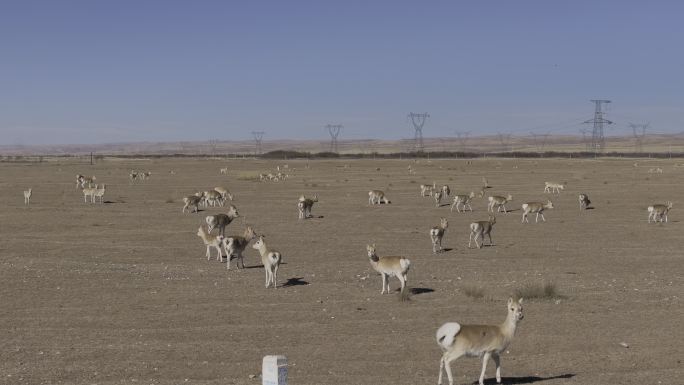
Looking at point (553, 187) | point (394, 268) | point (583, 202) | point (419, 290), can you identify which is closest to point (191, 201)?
point (583, 202)

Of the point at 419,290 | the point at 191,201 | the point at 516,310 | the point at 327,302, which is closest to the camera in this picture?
the point at 516,310

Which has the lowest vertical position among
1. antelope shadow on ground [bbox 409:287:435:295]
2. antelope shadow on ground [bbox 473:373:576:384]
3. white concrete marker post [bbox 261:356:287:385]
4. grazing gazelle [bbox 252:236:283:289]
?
antelope shadow on ground [bbox 409:287:435:295]

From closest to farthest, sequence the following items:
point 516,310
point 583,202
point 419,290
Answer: point 516,310 → point 419,290 → point 583,202

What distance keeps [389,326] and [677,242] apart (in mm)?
17842

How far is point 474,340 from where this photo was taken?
450 inches

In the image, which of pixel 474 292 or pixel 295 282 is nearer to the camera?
pixel 474 292

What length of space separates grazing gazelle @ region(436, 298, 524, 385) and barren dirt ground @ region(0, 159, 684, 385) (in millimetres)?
778

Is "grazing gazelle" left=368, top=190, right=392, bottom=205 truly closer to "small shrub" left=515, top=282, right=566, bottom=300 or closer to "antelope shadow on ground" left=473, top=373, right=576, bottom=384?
"small shrub" left=515, top=282, right=566, bottom=300

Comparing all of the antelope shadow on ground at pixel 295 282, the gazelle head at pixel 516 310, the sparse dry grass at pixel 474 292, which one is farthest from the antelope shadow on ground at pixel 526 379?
the antelope shadow on ground at pixel 295 282

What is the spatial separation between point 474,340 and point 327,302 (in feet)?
23.9

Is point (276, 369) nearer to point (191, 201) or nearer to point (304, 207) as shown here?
point (304, 207)

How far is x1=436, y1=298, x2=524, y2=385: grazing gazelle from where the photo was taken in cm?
1120

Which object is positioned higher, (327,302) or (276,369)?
(276,369)

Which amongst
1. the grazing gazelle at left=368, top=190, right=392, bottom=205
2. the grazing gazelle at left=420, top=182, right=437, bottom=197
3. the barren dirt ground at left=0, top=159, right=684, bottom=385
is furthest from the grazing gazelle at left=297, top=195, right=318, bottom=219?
the grazing gazelle at left=420, top=182, right=437, bottom=197
